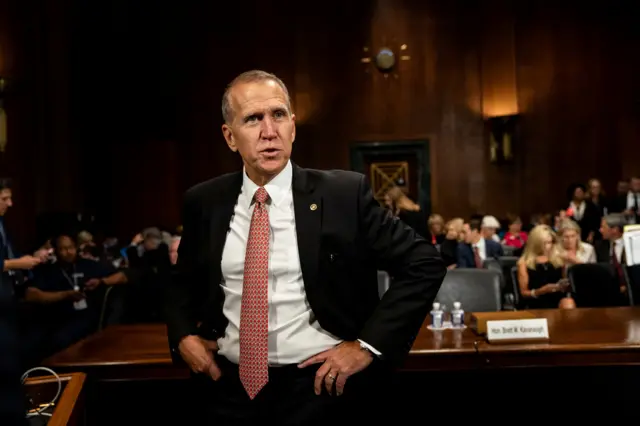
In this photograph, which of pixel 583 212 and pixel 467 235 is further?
pixel 583 212

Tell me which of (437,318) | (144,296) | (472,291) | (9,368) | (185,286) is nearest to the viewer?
(9,368)

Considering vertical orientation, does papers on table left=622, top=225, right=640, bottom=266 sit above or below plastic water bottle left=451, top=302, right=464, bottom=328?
above

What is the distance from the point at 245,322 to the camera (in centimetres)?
142

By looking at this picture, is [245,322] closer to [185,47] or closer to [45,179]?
[45,179]

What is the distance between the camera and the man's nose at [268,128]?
142 cm

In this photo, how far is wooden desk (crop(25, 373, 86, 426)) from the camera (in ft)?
4.52

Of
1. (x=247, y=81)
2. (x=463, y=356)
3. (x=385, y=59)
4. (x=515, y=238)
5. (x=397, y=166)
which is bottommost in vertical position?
(x=463, y=356)

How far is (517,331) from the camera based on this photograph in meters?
2.45

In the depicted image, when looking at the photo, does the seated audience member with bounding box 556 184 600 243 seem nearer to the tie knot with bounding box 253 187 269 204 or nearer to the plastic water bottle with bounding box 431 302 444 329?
the plastic water bottle with bounding box 431 302 444 329

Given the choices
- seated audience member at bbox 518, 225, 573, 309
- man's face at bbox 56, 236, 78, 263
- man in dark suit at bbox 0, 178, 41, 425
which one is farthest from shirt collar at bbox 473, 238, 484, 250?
man in dark suit at bbox 0, 178, 41, 425

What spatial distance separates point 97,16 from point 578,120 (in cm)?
681

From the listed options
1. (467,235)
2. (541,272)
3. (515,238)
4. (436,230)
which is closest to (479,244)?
(467,235)

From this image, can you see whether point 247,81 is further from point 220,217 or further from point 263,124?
point 220,217

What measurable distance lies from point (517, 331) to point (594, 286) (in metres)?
1.92
